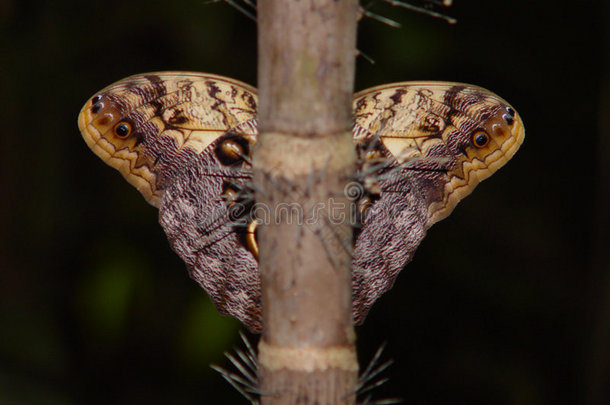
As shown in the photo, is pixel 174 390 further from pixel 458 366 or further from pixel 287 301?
pixel 287 301

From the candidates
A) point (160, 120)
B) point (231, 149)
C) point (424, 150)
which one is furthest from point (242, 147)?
point (424, 150)

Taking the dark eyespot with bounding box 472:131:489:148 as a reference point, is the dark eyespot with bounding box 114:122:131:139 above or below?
below

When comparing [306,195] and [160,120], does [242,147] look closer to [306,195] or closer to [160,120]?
[160,120]

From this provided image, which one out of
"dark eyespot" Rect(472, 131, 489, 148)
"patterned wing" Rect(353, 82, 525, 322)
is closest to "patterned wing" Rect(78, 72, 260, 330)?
"patterned wing" Rect(353, 82, 525, 322)

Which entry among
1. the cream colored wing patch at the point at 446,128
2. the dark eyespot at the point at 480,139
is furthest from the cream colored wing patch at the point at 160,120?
the dark eyespot at the point at 480,139

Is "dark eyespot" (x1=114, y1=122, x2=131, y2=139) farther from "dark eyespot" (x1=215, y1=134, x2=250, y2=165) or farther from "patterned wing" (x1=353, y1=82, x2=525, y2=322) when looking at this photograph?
"patterned wing" (x1=353, y1=82, x2=525, y2=322)

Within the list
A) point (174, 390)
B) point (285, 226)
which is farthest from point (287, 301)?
point (174, 390)
